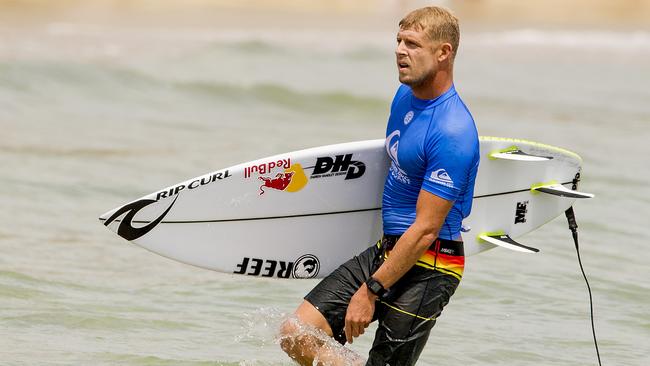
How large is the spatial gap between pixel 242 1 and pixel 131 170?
24762 millimetres

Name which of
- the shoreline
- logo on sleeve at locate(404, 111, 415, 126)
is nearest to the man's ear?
logo on sleeve at locate(404, 111, 415, 126)

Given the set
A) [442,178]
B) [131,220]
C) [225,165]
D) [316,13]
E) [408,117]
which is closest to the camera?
[442,178]

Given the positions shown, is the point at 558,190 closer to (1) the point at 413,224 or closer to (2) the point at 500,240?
(2) the point at 500,240

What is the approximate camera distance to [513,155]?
225 inches

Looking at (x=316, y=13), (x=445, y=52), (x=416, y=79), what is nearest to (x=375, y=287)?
(x=416, y=79)

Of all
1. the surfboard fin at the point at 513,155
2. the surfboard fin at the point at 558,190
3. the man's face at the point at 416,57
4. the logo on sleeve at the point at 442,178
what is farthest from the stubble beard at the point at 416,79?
the surfboard fin at the point at 558,190

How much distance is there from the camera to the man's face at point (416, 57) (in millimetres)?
4613

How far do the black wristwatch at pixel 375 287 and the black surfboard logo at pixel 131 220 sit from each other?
132 centimetres

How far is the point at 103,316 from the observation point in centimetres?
689

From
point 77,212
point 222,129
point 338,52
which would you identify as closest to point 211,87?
point 222,129

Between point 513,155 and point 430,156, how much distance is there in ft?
4.02

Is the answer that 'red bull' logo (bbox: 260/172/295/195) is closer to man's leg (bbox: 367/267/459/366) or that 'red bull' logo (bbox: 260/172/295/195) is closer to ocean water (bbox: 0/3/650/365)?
ocean water (bbox: 0/3/650/365)

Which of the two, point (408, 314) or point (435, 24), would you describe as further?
point (408, 314)

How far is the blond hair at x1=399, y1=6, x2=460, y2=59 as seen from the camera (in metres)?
4.60
